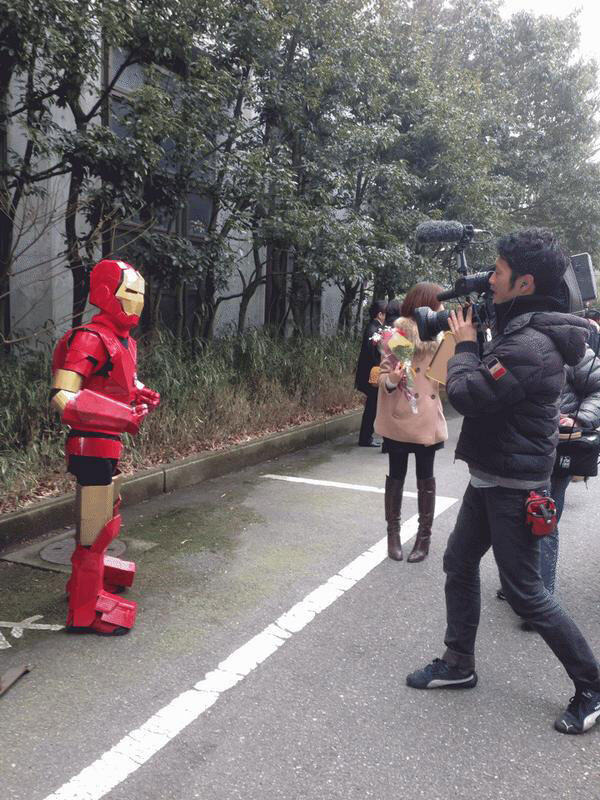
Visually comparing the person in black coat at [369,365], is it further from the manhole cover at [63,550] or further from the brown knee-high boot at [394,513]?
the manhole cover at [63,550]

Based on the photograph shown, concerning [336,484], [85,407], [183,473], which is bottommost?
[336,484]

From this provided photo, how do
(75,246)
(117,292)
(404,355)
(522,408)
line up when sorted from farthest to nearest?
(75,246), (404,355), (117,292), (522,408)

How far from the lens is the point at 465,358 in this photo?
113 inches

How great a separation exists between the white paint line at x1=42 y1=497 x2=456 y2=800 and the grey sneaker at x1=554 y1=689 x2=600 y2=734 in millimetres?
1347

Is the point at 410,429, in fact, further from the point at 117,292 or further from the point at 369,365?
the point at 369,365

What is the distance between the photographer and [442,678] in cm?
319

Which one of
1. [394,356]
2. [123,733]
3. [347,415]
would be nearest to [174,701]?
[123,733]

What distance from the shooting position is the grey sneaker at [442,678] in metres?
3.19

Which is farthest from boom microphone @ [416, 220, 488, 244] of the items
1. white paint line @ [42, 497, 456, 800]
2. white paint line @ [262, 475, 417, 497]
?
white paint line @ [262, 475, 417, 497]

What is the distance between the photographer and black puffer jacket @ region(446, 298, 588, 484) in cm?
275

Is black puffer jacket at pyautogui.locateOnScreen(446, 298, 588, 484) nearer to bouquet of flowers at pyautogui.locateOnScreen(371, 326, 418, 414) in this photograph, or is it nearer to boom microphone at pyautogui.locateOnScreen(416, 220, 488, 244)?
boom microphone at pyautogui.locateOnScreen(416, 220, 488, 244)

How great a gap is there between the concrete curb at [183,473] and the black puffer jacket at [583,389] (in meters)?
3.52

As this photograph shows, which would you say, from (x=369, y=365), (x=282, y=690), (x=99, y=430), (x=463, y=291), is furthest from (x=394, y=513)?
(x=369, y=365)

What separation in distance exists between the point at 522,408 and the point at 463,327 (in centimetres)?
40
